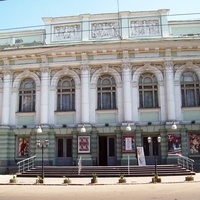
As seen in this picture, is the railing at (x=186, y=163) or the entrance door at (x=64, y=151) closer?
the railing at (x=186, y=163)

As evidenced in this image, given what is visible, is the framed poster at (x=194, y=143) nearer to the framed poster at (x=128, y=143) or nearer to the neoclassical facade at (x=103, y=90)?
the neoclassical facade at (x=103, y=90)

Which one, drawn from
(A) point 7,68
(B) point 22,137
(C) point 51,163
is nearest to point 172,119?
(C) point 51,163

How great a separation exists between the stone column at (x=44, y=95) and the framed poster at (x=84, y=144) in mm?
3589

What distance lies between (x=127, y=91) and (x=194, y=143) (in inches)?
284

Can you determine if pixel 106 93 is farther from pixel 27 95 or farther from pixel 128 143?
pixel 27 95

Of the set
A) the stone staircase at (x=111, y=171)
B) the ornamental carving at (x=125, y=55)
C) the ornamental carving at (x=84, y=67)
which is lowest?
the stone staircase at (x=111, y=171)

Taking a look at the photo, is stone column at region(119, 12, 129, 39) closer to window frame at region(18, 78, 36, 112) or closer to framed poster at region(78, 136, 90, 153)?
window frame at region(18, 78, 36, 112)

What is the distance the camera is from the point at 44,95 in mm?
26500

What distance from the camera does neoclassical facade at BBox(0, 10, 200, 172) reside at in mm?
25266

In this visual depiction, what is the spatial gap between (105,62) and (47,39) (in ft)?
19.6

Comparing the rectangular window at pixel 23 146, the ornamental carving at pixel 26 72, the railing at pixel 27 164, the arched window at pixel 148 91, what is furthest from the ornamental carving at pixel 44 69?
the arched window at pixel 148 91

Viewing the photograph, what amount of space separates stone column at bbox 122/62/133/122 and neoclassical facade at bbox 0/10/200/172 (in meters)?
0.09

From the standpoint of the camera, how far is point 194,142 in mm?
25016

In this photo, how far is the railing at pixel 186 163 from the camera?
77.8 ft
